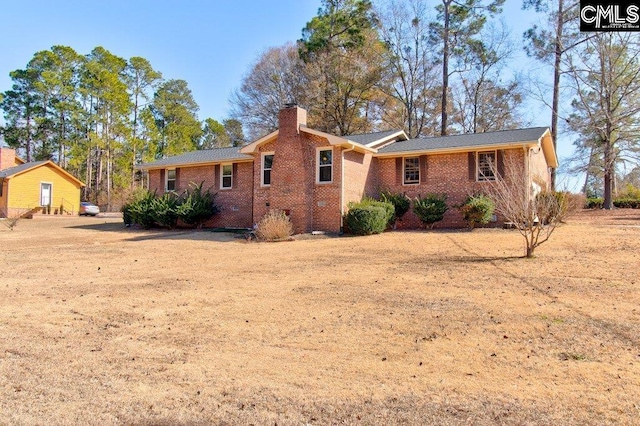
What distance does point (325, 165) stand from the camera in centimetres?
1853

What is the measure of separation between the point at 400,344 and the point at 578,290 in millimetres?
4060

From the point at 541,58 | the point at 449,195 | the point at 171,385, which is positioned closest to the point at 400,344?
the point at 171,385

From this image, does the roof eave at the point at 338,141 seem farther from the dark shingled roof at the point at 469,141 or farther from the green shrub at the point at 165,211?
the green shrub at the point at 165,211

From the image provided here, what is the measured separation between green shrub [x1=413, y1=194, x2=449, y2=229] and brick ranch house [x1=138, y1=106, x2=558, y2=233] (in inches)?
32.8

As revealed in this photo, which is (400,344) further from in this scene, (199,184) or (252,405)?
(199,184)

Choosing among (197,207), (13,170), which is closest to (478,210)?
(197,207)

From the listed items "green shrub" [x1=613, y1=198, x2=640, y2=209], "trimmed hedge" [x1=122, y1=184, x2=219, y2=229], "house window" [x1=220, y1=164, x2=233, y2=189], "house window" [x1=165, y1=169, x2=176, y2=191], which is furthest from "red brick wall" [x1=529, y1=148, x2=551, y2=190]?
"house window" [x1=165, y1=169, x2=176, y2=191]

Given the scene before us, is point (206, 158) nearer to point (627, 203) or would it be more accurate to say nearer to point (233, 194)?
point (233, 194)

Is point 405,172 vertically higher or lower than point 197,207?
higher

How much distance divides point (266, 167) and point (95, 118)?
3207 cm

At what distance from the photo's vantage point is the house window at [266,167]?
19812mm

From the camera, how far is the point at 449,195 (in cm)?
1905

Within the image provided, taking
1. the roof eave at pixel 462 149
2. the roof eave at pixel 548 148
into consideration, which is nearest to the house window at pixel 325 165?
the roof eave at pixel 462 149

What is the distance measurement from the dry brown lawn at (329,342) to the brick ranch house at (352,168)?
25.6ft
